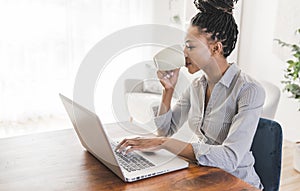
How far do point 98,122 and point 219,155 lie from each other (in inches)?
16.4

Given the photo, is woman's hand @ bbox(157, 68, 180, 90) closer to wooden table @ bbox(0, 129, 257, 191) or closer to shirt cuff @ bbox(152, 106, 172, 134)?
shirt cuff @ bbox(152, 106, 172, 134)

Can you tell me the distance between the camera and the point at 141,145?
109cm

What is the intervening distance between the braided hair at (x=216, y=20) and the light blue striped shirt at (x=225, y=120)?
0.13 m

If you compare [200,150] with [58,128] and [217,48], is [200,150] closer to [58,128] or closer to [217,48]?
[217,48]

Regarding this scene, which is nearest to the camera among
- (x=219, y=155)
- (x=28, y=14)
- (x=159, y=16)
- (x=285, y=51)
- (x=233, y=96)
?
(x=219, y=155)

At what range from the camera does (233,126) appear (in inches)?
45.1

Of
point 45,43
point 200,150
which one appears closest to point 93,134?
point 200,150

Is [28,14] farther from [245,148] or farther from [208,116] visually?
[245,148]

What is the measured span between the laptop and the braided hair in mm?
467

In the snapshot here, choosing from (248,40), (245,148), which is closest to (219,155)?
(245,148)

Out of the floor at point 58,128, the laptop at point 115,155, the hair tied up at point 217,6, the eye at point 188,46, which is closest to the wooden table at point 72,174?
the laptop at point 115,155

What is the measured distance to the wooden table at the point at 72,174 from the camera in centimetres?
92

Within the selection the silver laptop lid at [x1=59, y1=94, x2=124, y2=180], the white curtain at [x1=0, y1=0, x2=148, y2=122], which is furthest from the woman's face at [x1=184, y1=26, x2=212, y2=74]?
the white curtain at [x1=0, y1=0, x2=148, y2=122]

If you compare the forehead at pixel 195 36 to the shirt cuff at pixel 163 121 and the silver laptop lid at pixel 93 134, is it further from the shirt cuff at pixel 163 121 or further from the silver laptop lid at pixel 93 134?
the silver laptop lid at pixel 93 134
